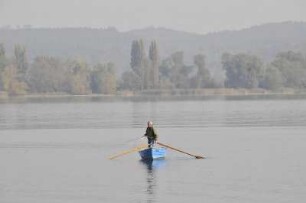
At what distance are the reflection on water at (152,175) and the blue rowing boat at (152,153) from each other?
0.31m

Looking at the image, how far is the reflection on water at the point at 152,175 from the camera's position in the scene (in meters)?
47.7

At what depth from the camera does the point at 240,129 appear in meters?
97.9

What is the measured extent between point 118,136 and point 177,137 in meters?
6.97

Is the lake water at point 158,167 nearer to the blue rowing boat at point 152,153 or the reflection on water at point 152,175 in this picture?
the reflection on water at point 152,175

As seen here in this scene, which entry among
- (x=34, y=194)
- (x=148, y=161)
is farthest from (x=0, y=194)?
(x=148, y=161)

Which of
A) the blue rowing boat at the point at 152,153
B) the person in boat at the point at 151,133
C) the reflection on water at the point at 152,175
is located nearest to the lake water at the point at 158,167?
the reflection on water at the point at 152,175

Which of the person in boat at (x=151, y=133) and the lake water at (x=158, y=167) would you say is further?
the person in boat at (x=151, y=133)

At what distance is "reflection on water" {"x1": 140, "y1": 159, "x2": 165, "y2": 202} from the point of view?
4769cm

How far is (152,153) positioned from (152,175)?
7.53 metres

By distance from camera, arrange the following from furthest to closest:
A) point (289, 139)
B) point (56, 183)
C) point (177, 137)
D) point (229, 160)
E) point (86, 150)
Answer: point (177, 137) → point (289, 139) → point (86, 150) → point (229, 160) → point (56, 183)

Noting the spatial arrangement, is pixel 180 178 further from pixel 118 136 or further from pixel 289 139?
pixel 118 136

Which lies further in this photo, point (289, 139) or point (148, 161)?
point (289, 139)

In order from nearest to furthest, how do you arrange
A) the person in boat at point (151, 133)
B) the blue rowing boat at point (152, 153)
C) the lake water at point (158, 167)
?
the lake water at point (158, 167) → the person in boat at point (151, 133) → the blue rowing boat at point (152, 153)

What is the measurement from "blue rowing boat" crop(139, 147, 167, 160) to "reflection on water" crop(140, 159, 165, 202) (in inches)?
12.3
